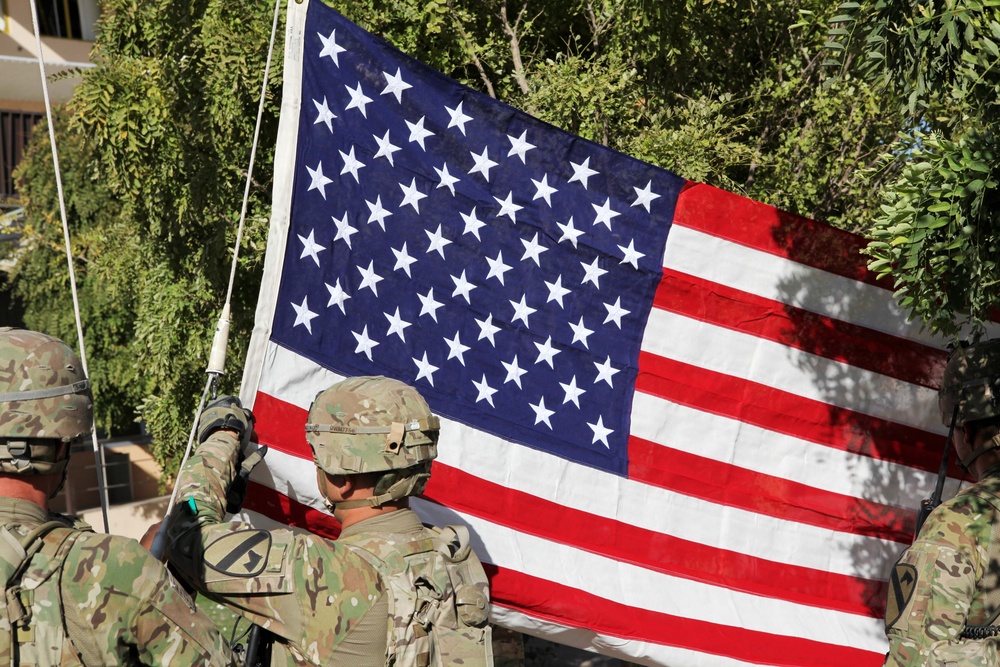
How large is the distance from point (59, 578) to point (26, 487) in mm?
290

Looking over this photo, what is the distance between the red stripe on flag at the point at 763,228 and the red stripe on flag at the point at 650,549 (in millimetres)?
1393

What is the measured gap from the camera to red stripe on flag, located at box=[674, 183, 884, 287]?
479cm

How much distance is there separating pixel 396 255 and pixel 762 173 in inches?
150

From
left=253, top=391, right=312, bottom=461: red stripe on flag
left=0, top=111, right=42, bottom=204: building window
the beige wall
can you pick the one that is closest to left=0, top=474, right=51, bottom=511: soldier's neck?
left=253, top=391, right=312, bottom=461: red stripe on flag

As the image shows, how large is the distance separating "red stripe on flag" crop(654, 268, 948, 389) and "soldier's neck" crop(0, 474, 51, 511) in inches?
116

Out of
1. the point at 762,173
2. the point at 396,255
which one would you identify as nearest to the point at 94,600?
the point at 396,255

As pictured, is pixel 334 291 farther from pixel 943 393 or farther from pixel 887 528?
pixel 887 528

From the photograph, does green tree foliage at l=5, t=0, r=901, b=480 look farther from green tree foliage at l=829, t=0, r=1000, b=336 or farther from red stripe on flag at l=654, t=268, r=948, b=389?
green tree foliage at l=829, t=0, r=1000, b=336

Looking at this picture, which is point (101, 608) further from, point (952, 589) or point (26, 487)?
point (952, 589)

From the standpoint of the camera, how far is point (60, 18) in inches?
717

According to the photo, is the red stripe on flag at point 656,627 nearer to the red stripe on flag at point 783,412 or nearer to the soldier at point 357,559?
the red stripe on flag at point 783,412

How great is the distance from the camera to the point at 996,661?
3.28 m

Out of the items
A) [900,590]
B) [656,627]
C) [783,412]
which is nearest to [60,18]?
[783,412]

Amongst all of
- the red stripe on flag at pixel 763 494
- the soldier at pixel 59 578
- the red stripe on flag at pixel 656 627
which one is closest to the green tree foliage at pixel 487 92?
the red stripe on flag at pixel 763 494
